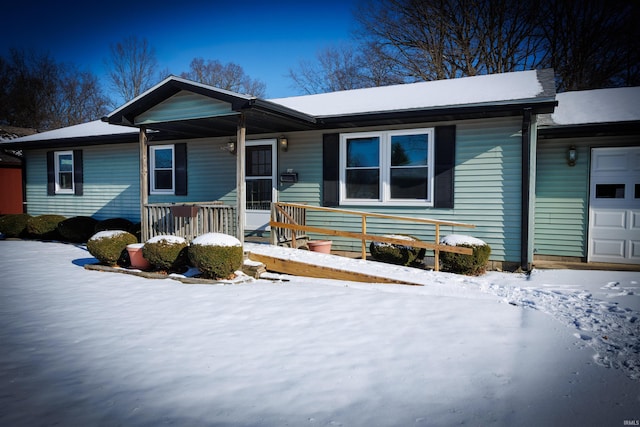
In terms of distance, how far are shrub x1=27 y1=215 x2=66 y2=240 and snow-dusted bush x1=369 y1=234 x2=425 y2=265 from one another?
9.89 metres

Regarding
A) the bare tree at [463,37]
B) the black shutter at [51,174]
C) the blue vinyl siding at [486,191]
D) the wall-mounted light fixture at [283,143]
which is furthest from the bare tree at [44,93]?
the blue vinyl siding at [486,191]

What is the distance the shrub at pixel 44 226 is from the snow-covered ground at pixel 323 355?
22.6ft

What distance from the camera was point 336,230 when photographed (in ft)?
27.6

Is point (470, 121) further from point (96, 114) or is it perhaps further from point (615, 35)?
point (96, 114)

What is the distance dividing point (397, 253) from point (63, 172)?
37.8ft

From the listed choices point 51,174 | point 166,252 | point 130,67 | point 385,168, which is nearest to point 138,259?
point 166,252

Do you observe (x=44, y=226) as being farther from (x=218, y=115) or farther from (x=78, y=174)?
(x=218, y=115)

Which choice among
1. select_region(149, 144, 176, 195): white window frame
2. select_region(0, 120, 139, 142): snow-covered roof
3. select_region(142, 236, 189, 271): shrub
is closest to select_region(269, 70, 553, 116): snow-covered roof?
select_region(149, 144, 176, 195): white window frame

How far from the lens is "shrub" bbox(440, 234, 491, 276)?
6.88 m

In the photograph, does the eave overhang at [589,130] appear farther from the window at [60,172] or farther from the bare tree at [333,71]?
the bare tree at [333,71]

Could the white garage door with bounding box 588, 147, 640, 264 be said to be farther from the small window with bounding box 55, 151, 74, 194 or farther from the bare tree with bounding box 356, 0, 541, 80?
the small window with bounding box 55, 151, 74, 194

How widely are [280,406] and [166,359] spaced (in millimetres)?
1328

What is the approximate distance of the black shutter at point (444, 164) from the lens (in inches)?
305

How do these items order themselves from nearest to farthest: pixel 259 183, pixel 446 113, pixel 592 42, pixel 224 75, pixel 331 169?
pixel 446 113 < pixel 331 169 < pixel 259 183 < pixel 592 42 < pixel 224 75
